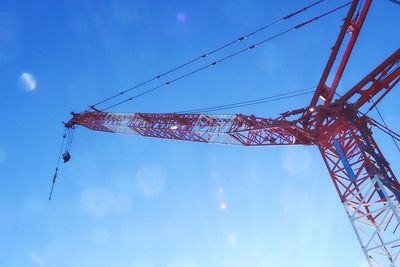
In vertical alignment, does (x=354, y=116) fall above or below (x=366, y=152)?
above

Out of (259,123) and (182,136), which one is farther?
(182,136)

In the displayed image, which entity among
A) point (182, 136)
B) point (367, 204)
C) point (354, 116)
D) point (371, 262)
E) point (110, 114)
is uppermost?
point (110, 114)

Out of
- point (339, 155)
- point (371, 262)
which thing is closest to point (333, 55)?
point (339, 155)

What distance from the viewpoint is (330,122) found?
21.5m

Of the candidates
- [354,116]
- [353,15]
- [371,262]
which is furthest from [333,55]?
[371,262]

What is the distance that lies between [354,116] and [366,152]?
213 centimetres

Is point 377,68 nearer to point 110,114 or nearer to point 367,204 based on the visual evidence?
point 367,204

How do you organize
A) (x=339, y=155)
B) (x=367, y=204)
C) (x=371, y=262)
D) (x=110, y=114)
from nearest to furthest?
(x=371, y=262), (x=367, y=204), (x=339, y=155), (x=110, y=114)

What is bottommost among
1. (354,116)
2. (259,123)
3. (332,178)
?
(332,178)

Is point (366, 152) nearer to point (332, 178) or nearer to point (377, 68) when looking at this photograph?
point (332, 178)

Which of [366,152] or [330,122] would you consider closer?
[366,152]

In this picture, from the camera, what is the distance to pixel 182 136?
85.7 feet

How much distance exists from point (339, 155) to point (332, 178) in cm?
130

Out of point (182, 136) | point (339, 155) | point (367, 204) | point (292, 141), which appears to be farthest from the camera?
point (182, 136)
